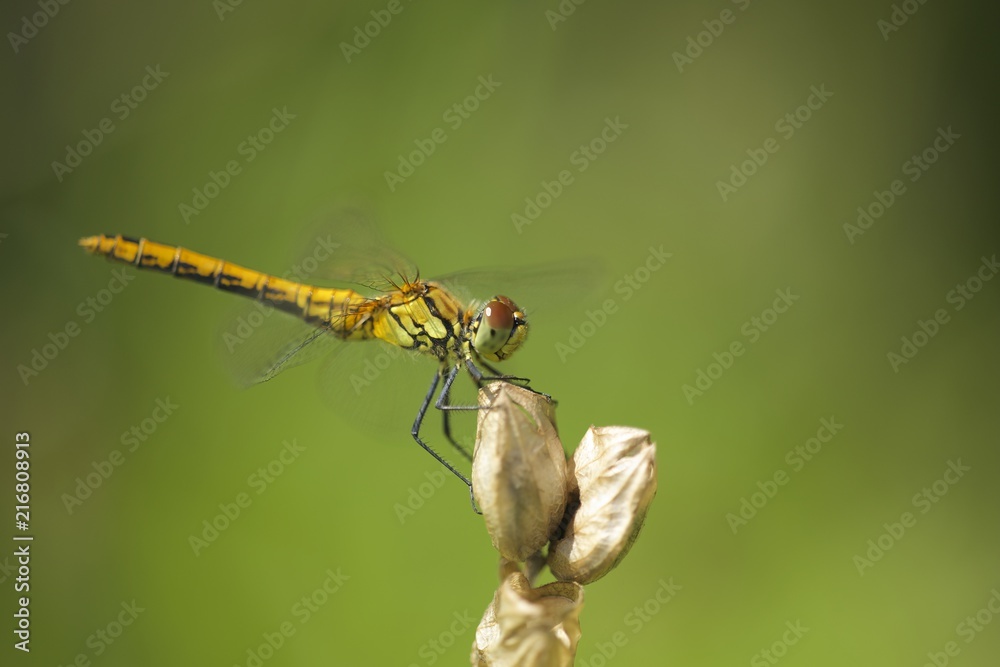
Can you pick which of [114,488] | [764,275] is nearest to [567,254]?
[764,275]

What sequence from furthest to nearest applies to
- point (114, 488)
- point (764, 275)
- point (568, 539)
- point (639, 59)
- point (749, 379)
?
point (639, 59), point (764, 275), point (749, 379), point (114, 488), point (568, 539)

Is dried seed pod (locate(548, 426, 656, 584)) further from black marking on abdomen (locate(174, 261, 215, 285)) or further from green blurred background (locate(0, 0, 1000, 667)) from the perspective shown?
black marking on abdomen (locate(174, 261, 215, 285))

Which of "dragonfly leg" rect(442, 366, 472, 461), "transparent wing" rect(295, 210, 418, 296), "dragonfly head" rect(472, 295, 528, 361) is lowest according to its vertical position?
"dragonfly leg" rect(442, 366, 472, 461)

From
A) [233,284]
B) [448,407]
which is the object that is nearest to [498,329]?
[448,407]

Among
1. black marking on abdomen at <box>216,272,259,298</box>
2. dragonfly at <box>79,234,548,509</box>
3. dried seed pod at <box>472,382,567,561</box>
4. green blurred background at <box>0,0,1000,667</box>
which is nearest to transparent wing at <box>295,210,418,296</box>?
dragonfly at <box>79,234,548,509</box>

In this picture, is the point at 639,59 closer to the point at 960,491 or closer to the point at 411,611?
the point at 960,491

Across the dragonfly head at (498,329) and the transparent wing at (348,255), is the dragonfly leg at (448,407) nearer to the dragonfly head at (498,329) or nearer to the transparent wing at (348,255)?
the dragonfly head at (498,329)
